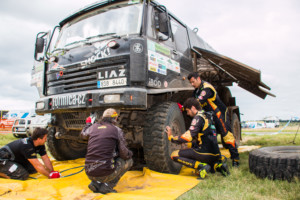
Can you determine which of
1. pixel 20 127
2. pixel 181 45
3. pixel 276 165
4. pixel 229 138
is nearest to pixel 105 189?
pixel 276 165

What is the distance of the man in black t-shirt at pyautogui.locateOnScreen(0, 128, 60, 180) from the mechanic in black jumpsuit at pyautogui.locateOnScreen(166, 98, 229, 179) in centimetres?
200

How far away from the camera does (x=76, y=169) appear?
4.39 m

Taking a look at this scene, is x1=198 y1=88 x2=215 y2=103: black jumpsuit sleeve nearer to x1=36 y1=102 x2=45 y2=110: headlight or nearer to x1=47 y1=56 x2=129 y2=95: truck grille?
x1=47 y1=56 x2=129 y2=95: truck grille

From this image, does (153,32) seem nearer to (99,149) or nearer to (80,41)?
(80,41)

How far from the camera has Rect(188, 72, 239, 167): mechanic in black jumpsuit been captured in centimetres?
440

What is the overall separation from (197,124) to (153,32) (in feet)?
5.67

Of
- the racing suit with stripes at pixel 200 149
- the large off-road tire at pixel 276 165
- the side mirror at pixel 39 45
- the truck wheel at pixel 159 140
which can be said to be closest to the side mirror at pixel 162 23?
the truck wheel at pixel 159 140

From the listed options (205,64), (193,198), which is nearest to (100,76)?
(193,198)

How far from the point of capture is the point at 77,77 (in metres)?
4.13

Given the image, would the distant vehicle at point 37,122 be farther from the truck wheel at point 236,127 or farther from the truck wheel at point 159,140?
the truck wheel at point 159,140

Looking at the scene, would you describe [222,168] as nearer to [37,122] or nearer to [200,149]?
[200,149]

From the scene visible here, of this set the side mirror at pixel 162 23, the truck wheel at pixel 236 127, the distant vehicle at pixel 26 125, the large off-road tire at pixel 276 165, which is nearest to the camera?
the large off-road tire at pixel 276 165

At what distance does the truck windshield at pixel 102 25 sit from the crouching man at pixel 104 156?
1601 millimetres

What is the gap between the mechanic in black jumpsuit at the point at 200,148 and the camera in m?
3.66
